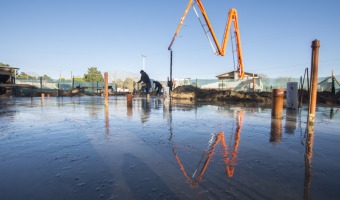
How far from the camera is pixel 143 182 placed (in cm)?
212

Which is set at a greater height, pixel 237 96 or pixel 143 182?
pixel 237 96

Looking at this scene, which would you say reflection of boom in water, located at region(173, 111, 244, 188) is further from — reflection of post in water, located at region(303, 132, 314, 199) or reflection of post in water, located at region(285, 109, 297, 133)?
reflection of post in water, located at region(285, 109, 297, 133)

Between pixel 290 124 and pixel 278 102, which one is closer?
pixel 290 124

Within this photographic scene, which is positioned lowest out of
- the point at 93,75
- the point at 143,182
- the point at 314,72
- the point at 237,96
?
the point at 143,182

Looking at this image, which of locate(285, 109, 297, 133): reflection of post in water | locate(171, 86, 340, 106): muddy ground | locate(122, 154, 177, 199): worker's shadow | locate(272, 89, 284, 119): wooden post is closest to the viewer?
locate(122, 154, 177, 199): worker's shadow

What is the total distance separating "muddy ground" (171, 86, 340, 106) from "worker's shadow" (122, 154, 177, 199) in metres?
13.8

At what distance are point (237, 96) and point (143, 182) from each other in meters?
18.4

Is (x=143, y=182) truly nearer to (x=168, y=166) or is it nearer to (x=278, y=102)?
(x=168, y=166)

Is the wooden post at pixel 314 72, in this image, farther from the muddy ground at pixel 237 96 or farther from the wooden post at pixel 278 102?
the muddy ground at pixel 237 96

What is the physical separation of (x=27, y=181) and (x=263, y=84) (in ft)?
97.0

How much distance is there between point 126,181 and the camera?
2.14m

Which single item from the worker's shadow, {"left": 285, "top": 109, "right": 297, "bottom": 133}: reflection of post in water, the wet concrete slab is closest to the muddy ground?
{"left": 285, "top": 109, "right": 297, "bottom": 133}: reflection of post in water

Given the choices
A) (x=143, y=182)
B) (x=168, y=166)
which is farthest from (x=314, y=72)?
(x=143, y=182)

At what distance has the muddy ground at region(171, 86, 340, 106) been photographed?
1664cm
